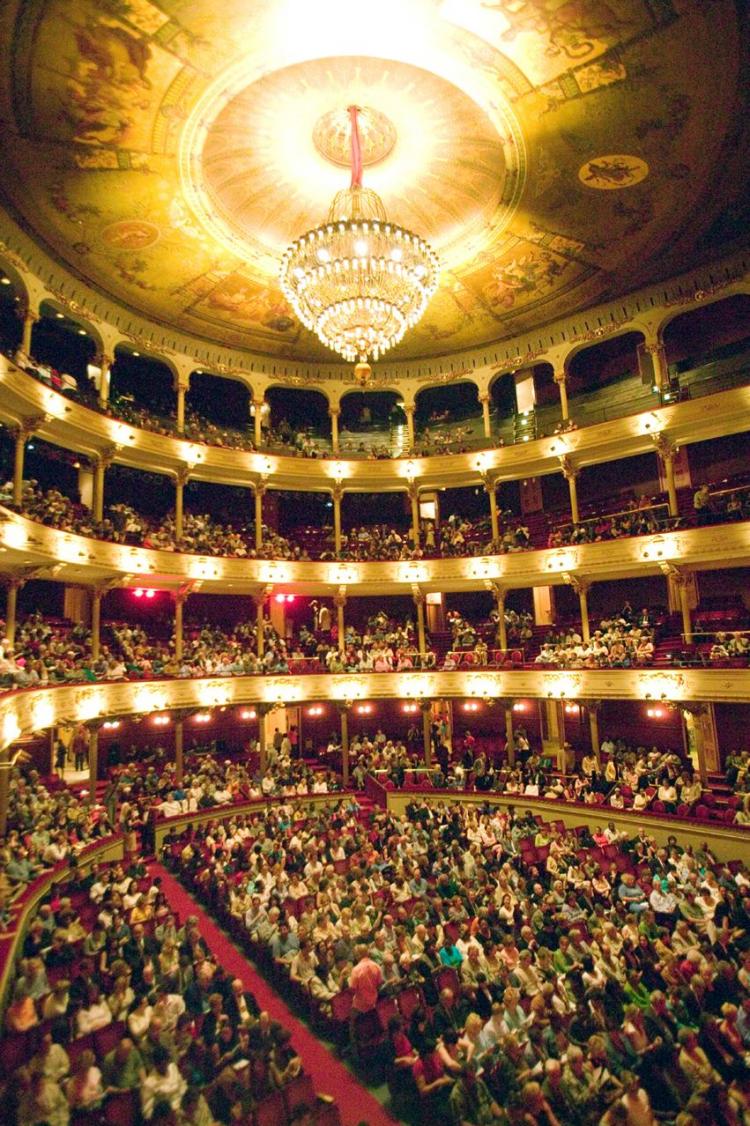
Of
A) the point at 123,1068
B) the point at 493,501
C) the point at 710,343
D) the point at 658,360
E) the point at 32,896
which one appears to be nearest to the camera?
the point at 123,1068

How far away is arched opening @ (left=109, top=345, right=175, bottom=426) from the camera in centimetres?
2217

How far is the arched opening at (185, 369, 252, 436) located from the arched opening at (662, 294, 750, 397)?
48.5ft

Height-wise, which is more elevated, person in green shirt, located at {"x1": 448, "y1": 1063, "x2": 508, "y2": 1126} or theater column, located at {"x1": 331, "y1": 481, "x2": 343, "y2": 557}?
theater column, located at {"x1": 331, "y1": 481, "x2": 343, "y2": 557}

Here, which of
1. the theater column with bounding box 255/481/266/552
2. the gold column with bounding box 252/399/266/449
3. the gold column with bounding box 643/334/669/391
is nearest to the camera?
the gold column with bounding box 643/334/669/391

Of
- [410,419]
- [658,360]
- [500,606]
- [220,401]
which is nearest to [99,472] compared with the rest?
[220,401]

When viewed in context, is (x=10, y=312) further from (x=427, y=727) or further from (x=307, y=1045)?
(x=307, y=1045)

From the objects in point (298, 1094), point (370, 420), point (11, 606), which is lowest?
point (298, 1094)

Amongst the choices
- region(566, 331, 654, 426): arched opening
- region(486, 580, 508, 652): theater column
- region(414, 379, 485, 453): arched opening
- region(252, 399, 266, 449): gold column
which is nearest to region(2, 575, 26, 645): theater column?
region(252, 399, 266, 449): gold column

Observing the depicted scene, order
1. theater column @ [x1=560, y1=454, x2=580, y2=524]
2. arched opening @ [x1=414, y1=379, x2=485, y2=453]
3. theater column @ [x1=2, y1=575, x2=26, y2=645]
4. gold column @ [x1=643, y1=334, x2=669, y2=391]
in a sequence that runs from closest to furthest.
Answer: theater column @ [x1=2, y1=575, x2=26, y2=645] < gold column @ [x1=643, y1=334, x2=669, y2=391] < theater column @ [x1=560, y1=454, x2=580, y2=524] < arched opening @ [x1=414, y1=379, x2=485, y2=453]

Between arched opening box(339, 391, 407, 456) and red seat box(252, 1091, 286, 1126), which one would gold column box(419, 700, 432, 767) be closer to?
arched opening box(339, 391, 407, 456)

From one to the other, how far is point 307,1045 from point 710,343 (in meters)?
20.9

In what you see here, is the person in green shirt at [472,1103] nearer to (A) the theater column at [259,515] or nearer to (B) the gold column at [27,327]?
(A) the theater column at [259,515]

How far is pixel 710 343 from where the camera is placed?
794 inches

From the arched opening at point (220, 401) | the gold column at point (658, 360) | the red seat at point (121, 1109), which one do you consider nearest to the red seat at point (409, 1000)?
the red seat at point (121, 1109)
